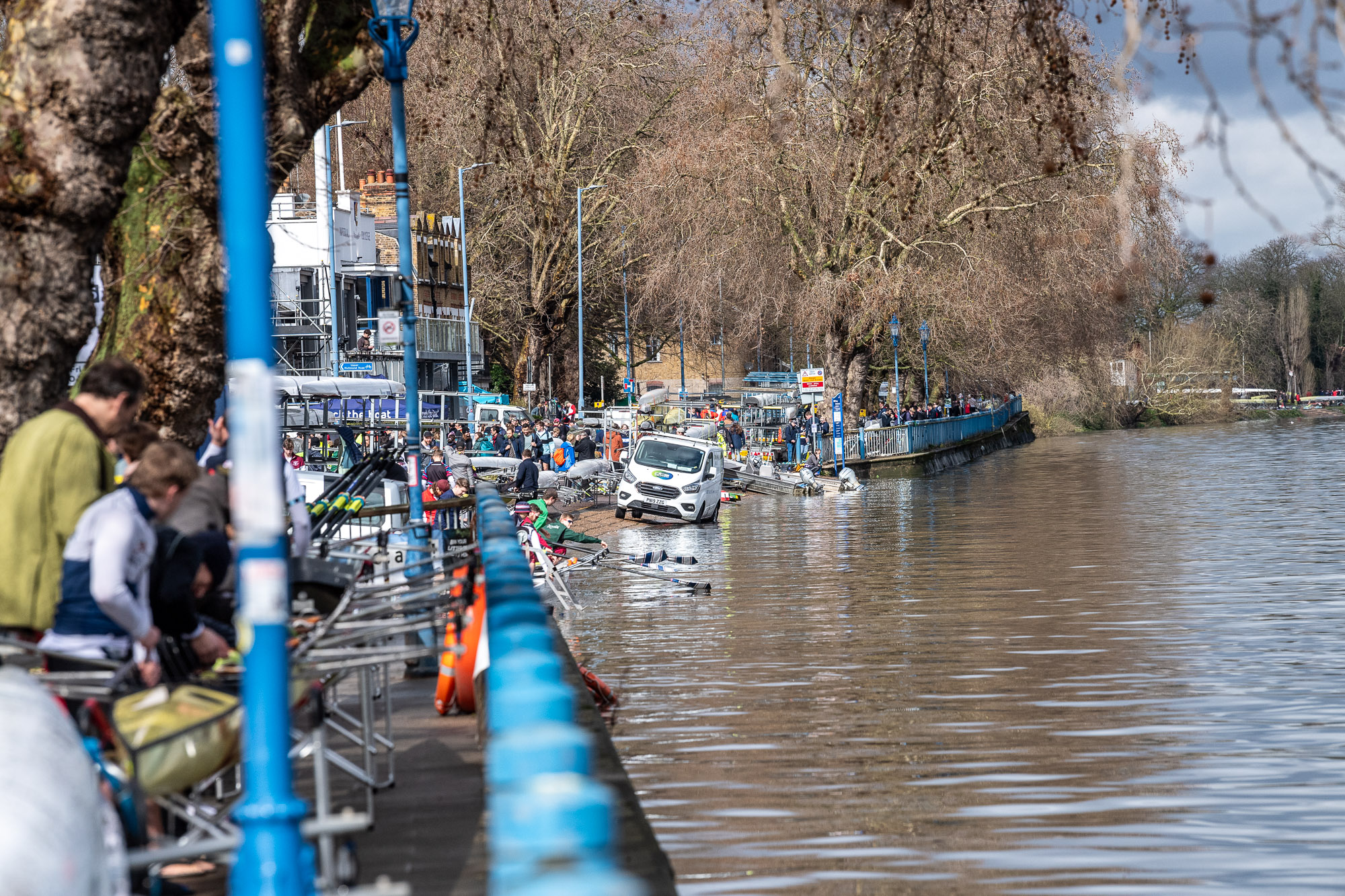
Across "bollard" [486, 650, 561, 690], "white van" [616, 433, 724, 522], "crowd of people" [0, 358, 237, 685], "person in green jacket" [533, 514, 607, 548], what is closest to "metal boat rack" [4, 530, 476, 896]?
"crowd of people" [0, 358, 237, 685]

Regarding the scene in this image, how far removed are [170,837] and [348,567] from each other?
6.88 ft

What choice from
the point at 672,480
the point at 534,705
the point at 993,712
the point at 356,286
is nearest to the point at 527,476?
the point at 672,480

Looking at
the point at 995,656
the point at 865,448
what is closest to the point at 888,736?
the point at 995,656

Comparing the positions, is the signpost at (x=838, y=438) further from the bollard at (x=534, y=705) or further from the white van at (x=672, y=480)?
the bollard at (x=534, y=705)

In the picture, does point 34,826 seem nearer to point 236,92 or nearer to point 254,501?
point 254,501

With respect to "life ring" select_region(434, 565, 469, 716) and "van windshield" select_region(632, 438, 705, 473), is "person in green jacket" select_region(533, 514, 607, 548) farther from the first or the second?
"van windshield" select_region(632, 438, 705, 473)

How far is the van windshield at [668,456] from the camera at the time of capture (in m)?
Answer: 38.0

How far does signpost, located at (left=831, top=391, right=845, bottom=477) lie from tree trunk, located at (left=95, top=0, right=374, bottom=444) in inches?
1528

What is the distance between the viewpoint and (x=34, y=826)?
3949 millimetres

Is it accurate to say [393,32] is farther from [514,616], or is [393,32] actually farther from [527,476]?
[527,476]

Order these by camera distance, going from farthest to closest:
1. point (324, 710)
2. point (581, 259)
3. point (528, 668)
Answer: point (581, 259), point (324, 710), point (528, 668)

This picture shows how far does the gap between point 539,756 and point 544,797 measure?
28 cm

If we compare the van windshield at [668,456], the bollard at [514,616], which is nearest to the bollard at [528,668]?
the bollard at [514,616]

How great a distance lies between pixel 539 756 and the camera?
9.22 feet
